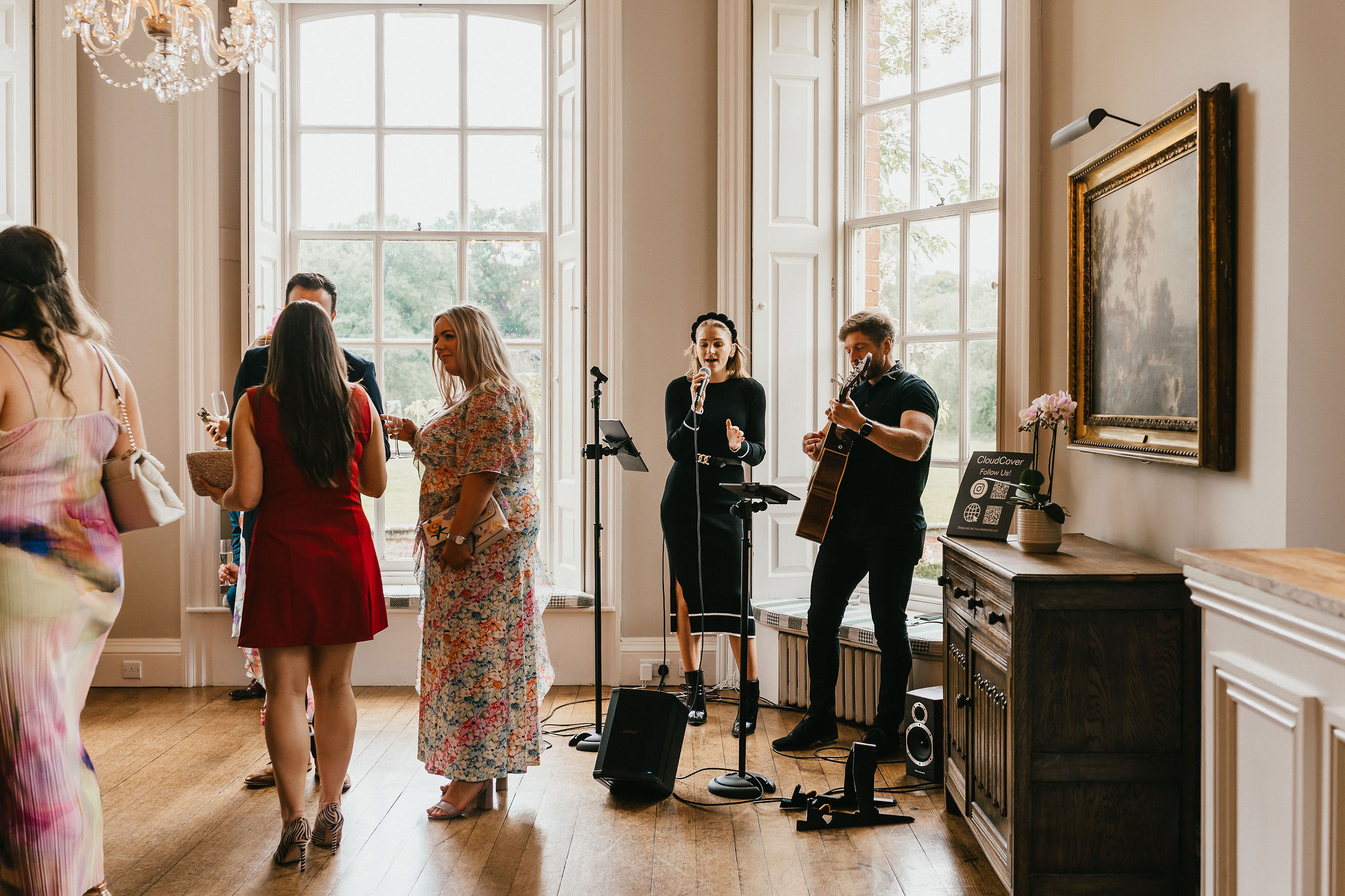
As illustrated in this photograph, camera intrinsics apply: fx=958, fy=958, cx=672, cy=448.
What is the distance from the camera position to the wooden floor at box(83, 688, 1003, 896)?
2.54m

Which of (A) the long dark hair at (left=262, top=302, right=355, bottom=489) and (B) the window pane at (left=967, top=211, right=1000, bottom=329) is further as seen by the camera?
(B) the window pane at (left=967, top=211, right=1000, bottom=329)

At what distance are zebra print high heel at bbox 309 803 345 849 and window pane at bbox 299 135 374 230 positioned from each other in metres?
3.09

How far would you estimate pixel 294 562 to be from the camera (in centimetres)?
255

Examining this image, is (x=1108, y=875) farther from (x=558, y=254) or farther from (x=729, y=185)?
(x=558, y=254)

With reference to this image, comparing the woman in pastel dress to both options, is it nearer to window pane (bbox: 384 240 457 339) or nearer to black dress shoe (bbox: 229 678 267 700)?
black dress shoe (bbox: 229 678 267 700)

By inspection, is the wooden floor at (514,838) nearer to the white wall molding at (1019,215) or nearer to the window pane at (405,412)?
the window pane at (405,412)

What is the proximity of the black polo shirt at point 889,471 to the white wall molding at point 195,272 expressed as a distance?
3.04 meters

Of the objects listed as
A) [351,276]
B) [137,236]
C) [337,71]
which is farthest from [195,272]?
[337,71]

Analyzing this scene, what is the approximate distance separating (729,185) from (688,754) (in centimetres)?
252

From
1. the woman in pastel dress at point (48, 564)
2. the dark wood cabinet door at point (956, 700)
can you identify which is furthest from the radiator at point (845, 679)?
the woman in pastel dress at point (48, 564)

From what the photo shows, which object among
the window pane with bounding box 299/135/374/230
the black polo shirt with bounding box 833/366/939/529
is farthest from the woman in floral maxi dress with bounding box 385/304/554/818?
the window pane with bounding box 299/135/374/230

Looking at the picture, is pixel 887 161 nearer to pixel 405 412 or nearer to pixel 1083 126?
pixel 1083 126

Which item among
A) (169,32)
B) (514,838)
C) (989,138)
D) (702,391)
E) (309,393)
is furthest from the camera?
(989,138)

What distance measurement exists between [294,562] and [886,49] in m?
3.50
